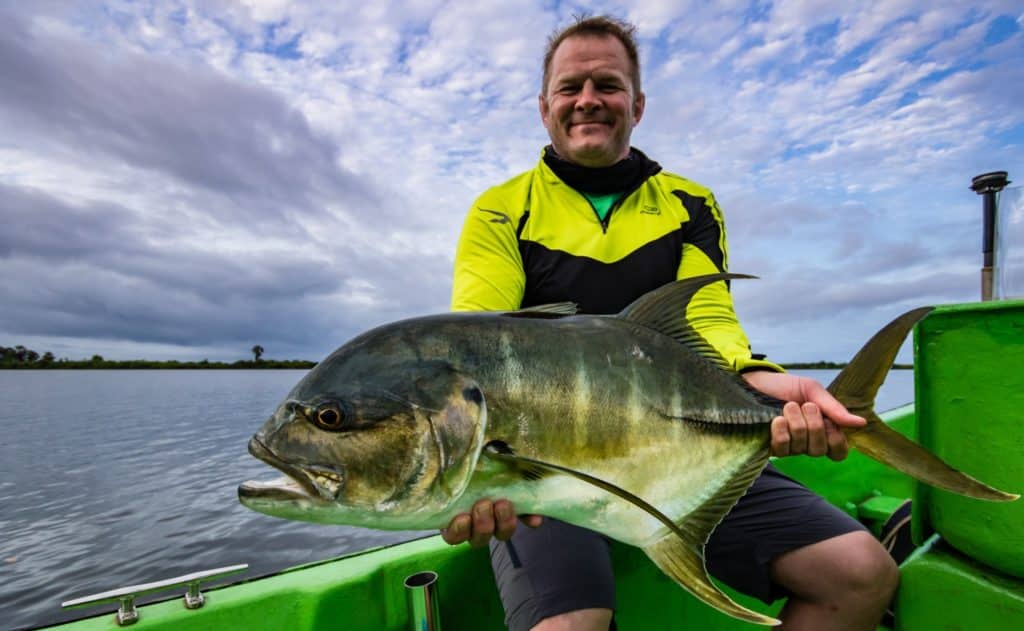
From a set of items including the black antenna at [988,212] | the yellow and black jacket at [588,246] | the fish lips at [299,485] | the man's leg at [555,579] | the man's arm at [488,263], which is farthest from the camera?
the black antenna at [988,212]

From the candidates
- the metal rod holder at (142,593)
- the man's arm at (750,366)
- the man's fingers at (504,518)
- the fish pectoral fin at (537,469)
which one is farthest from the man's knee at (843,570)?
the metal rod holder at (142,593)

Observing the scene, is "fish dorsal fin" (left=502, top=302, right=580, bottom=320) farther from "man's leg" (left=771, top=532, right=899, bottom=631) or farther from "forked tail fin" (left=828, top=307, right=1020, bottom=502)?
"man's leg" (left=771, top=532, right=899, bottom=631)

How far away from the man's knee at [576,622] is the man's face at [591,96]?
214 cm

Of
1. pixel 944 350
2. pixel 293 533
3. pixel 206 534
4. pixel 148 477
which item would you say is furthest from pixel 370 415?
pixel 148 477

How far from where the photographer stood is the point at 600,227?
9.63 ft

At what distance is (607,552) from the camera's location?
208 cm

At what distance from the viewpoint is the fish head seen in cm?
138

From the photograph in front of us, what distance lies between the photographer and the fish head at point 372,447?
1.38 m

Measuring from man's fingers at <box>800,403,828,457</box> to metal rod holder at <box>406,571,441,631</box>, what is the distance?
4.73 feet

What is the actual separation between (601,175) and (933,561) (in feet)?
7.11

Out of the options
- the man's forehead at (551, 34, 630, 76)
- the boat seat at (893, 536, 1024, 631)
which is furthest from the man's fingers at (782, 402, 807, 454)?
the man's forehead at (551, 34, 630, 76)

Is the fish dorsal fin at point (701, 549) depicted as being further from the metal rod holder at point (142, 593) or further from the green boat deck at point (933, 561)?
the metal rod holder at point (142, 593)

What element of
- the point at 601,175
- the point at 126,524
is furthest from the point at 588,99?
the point at 126,524

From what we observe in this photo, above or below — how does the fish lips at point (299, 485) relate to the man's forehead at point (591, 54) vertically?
below
